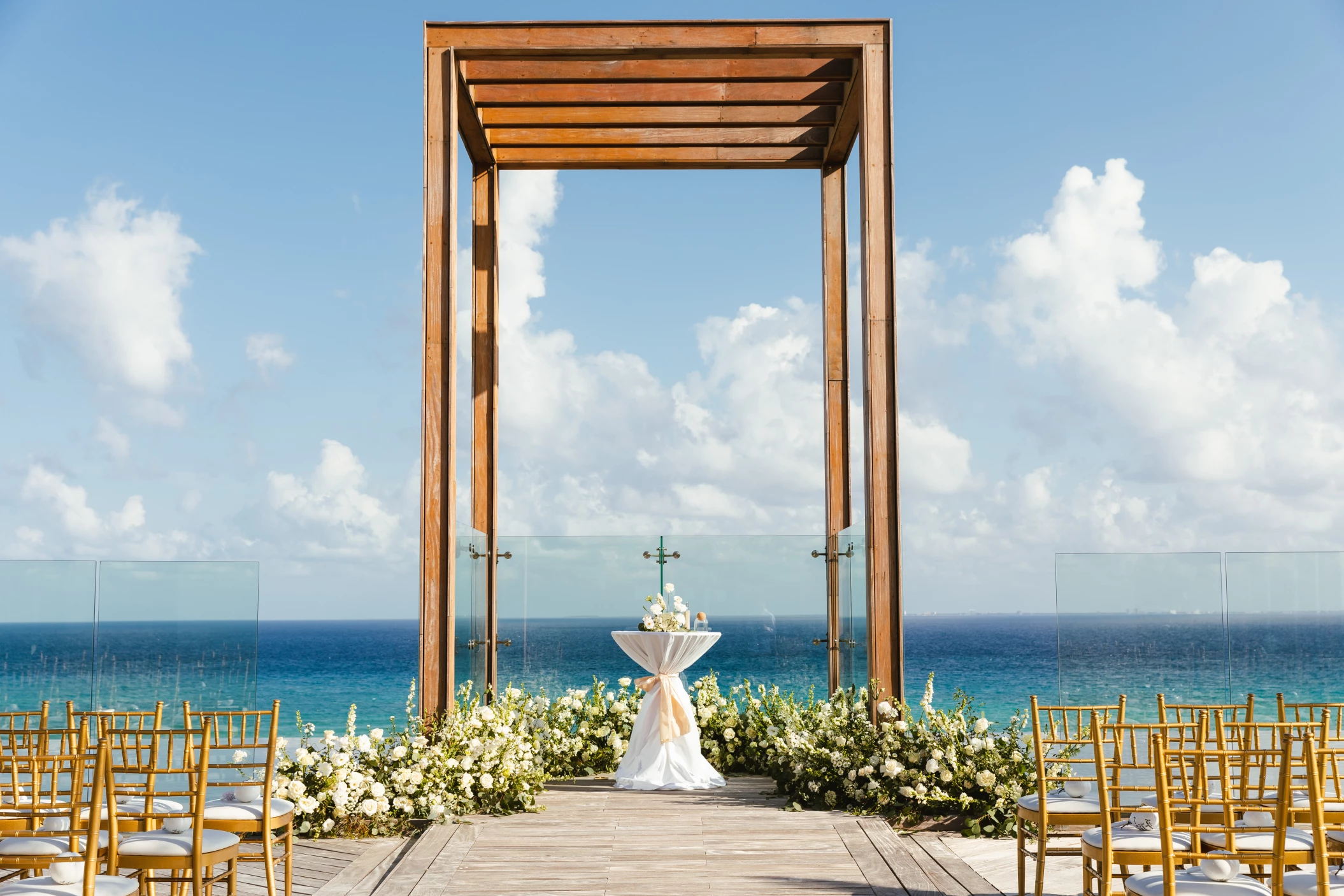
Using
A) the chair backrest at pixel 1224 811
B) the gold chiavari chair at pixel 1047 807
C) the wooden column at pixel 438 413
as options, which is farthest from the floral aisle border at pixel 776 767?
the chair backrest at pixel 1224 811

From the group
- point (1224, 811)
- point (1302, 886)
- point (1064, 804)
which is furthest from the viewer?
point (1064, 804)

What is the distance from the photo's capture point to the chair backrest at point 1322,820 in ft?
10.2

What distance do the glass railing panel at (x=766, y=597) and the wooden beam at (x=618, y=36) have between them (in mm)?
3518

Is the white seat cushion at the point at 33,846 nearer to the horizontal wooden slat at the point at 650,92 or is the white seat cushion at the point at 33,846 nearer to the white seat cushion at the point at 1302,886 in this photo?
the white seat cushion at the point at 1302,886

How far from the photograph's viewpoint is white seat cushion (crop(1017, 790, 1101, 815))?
420 cm

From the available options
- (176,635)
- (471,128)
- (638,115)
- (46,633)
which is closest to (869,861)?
(176,635)

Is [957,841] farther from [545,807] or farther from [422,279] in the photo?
[422,279]

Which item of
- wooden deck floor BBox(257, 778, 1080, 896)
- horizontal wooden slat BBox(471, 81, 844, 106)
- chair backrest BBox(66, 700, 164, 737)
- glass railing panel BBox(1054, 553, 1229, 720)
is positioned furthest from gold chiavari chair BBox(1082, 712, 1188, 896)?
horizontal wooden slat BBox(471, 81, 844, 106)

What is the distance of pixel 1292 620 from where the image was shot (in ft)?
21.6

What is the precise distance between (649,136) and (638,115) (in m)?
0.31

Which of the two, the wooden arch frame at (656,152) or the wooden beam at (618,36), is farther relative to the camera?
the wooden beam at (618,36)

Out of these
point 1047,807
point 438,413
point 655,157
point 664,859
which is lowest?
point 664,859

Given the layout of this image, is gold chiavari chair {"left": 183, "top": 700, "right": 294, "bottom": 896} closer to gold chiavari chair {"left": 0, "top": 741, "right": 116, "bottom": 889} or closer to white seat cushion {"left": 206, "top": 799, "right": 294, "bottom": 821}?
white seat cushion {"left": 206, "top": 799, "right": 294, "bottom": 821}

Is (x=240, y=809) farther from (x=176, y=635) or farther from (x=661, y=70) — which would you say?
(x=661, y=70)
